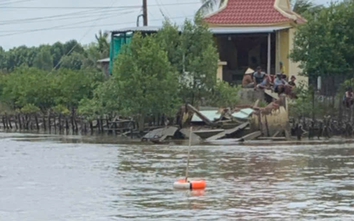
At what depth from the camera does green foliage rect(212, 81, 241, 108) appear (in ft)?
151

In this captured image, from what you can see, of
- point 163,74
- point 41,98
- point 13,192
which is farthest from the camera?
point 41,98

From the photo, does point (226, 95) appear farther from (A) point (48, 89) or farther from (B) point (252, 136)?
(A) point (48, 89)

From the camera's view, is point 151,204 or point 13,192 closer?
point 151,204

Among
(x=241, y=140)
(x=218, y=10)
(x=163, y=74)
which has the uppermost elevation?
(x=218, y=10)

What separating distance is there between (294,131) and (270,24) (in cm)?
1204

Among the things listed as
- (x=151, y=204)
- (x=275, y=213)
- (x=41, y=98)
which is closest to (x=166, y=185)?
(x=151, y=204)

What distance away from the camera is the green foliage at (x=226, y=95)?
46.1 m

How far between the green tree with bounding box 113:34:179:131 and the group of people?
4.50 meters

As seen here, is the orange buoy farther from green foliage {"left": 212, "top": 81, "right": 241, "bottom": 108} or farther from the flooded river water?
green foliage {"left": 212, "top": 81, "right": 241, "bottom": 108}

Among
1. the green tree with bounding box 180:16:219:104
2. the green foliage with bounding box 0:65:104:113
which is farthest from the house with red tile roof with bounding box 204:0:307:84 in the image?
the green foliage with bounding box 0:65:104:113

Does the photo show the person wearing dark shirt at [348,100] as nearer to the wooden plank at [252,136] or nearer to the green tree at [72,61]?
the wooden plank at [252,136]

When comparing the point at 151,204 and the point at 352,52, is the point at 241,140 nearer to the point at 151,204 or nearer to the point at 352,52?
the point at 352,52

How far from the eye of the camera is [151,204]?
19.3m

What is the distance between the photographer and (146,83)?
44.7 m
